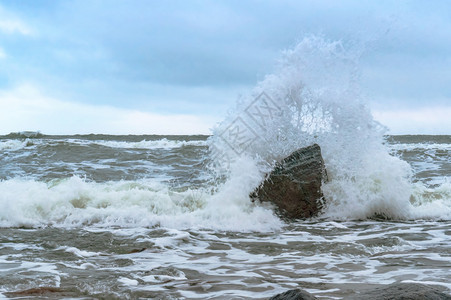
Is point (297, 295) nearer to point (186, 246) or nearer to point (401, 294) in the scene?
point (401, 294)

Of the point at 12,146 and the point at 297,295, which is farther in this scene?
the point at 12,146

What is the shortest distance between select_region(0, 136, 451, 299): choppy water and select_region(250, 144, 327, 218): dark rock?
0.27m

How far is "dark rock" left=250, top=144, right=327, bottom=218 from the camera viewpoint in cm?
666

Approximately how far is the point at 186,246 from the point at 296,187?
226cm

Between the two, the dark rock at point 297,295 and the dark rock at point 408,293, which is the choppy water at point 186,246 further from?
the dark rock at point 297,295

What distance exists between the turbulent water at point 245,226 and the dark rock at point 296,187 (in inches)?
6.3

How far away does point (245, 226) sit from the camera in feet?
19.9

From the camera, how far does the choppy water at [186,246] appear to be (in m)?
3.47

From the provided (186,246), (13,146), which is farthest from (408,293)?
(13,146)

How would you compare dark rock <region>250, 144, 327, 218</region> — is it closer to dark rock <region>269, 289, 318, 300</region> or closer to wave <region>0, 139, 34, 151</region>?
dark rock <region>269, 289, 318, 300</region>

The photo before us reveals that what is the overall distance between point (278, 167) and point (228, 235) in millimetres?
1653

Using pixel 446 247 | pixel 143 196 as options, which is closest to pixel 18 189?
pixel 143 196

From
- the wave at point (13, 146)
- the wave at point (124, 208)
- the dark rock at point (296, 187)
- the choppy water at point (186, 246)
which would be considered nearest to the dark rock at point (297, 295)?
the choppy water at point (186, 246)

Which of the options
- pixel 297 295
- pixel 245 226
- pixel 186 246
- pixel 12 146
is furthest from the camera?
pixel 12 146
